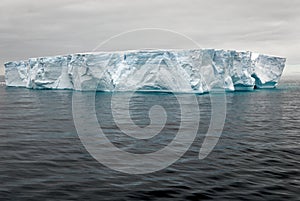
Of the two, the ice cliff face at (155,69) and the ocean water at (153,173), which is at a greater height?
the ice cliff face at (155,69)

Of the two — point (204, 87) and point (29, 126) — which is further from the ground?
point (204, 87)

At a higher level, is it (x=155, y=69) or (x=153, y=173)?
(x=155, y=69)

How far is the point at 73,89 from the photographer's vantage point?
57.6 metres

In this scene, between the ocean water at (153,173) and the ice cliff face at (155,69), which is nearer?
the ocean water at (153,173)

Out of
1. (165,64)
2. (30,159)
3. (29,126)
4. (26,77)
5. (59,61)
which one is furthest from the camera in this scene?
(26,77)

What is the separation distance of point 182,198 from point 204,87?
4350 cm

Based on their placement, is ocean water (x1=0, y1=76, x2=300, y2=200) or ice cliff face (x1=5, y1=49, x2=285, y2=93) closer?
ocean water (x1=0, y1=76, x2=300, y2=200)

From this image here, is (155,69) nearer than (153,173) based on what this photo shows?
No

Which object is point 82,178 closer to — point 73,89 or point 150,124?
point 150,124

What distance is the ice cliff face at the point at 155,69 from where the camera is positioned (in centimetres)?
4606

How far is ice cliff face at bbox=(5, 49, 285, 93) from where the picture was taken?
46062 millimetres

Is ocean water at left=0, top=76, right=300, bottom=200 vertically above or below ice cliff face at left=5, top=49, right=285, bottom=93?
below

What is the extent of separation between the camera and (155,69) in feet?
151


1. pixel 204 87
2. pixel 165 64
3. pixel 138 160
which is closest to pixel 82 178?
pixel 138 160
